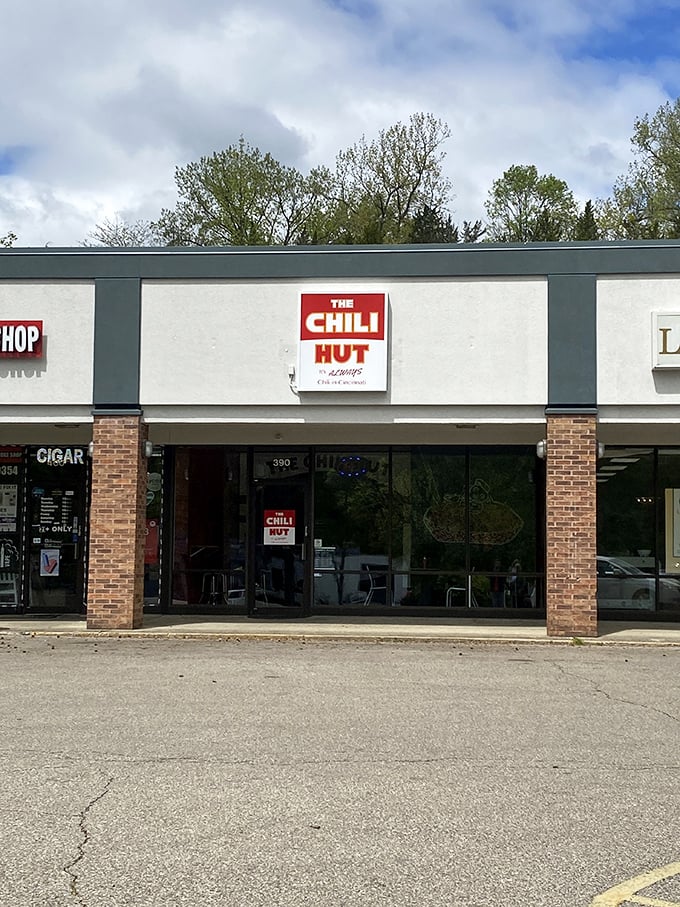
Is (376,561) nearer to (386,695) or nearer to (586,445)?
(586,445)

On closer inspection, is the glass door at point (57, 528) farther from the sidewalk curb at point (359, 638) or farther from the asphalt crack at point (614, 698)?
the asphalt crack at point (614, 698)

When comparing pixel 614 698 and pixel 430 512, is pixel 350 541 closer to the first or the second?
pixel 430 512

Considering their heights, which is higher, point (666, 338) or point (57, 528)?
point (666, 338)

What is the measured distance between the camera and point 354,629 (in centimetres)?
1719

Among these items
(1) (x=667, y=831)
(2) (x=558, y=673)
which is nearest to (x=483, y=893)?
(1) (x=667, y=831)

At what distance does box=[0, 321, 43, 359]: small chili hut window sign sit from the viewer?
56.3 feet

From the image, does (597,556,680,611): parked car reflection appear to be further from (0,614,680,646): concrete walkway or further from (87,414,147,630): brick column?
(87,414,147,630): brick column

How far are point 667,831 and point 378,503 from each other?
44.6 feet

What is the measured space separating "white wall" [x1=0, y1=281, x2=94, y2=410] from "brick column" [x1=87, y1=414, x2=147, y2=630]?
720 mm

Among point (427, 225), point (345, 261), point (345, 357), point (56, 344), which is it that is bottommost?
point (345, 357)

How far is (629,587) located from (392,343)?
20.9 feet

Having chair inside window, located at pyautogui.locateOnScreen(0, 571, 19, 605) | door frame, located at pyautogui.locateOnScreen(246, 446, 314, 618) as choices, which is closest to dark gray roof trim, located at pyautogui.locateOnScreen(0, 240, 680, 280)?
door frame, located at pyautogui.locateOnScreen(246, 446, 314, 618)

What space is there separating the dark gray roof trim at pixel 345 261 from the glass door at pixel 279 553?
4.22m

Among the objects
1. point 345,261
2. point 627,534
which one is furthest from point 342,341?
point 627,534
